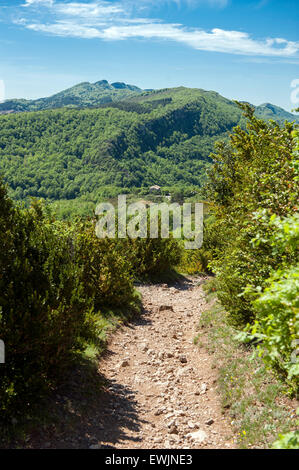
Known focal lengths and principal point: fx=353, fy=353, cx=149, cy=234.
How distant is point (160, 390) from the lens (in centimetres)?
709

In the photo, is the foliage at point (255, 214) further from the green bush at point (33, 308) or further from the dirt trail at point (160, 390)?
the green bush at point (33, 308)

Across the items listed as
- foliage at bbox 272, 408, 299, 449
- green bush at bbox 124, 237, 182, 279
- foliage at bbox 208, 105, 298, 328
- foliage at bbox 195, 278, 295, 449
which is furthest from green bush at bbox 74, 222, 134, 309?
foliage at bbox 272, 408, 299, 449

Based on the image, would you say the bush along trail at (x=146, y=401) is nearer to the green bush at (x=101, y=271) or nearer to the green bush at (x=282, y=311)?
the green bush at (x=101, y=271)

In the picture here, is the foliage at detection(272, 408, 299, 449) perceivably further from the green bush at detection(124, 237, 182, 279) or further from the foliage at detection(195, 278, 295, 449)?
the green bush at detection(124, 237, 182, 279)

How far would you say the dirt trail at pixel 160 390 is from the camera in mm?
5484

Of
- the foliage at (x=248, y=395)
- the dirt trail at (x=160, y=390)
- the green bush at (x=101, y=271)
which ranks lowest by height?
the dirt trail at (x=160, y=390)

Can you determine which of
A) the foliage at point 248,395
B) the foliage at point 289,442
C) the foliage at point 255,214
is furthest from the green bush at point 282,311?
the foliage at point 248,395

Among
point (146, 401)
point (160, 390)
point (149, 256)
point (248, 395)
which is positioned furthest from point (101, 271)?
point (149, 256)

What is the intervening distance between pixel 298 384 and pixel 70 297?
3791 millimetres

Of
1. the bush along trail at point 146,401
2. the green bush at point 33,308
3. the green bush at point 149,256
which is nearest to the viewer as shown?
the green bush at point 33,308

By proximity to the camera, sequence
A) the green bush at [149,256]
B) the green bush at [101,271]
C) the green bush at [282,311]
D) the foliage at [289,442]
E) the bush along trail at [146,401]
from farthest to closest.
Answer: the green bush at [149,256] < the green bush at [101,271] < the bush along trail at [146,401] < the green bush at [282,311] < the foliage at [289,442]

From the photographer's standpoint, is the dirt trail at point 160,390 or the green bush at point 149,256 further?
the green bush at point 149,256

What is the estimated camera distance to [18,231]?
5.67 m

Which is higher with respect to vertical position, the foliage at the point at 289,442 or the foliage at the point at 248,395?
the foliage at the point at 289,442
